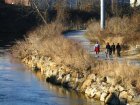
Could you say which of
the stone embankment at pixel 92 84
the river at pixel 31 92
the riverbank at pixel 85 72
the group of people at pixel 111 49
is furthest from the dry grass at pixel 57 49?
the group of people at pixel 111 49

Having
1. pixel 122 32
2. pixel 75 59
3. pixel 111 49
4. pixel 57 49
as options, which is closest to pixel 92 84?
pixel 75 59

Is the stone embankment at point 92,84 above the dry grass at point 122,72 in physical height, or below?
below

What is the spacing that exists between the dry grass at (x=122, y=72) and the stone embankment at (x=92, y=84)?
0.31m

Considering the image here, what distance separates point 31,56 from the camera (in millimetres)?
51188

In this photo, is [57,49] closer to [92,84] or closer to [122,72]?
[92,84]

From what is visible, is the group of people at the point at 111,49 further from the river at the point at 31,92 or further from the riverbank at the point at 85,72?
the river at the point at 31,92

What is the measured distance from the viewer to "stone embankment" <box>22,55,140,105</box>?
94.7 ft

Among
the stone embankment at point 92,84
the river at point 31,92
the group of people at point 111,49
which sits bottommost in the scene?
the river at point 31,92

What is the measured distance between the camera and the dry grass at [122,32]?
4847 cm

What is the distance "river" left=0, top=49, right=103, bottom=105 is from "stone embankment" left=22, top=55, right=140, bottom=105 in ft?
1.97

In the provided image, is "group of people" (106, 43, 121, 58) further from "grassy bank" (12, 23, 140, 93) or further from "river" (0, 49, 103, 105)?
"river" (0, 49, 103, 105)

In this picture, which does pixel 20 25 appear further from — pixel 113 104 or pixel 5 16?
pixel 113 104

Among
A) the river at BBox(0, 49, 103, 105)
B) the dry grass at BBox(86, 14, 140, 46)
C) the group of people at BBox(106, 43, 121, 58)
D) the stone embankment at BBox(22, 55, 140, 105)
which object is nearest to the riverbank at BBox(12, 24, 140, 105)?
the stone embankment at BBox(22, 55, 140, 105)

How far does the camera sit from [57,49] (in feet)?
138
